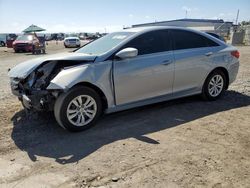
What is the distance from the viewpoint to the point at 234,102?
6.59 metres

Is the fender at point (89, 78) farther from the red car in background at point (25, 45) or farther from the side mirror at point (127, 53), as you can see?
the red car in background at point (25, 45)

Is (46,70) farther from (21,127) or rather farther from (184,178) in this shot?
(184,178)

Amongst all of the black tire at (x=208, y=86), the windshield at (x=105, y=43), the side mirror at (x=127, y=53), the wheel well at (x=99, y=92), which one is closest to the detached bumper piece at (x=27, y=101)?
the wheel well at (x=99, y=92)

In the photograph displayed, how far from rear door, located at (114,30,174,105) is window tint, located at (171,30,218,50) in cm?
23

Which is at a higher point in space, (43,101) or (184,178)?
(43,101)

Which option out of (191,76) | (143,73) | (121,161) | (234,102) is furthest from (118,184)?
(234,102)

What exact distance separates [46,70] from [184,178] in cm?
307

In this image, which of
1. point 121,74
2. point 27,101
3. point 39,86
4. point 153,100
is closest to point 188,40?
point 153,100

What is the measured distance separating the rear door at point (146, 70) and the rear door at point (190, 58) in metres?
0.18

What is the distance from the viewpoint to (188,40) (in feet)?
20.6

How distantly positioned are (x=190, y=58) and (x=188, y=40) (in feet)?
1.42

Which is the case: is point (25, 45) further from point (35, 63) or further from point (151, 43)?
point (151, 43)

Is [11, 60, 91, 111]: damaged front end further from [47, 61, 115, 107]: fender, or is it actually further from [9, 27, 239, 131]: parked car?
[47, 61, 115, 107]: fender

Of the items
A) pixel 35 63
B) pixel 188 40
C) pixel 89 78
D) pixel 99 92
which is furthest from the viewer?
pixel 188 40
